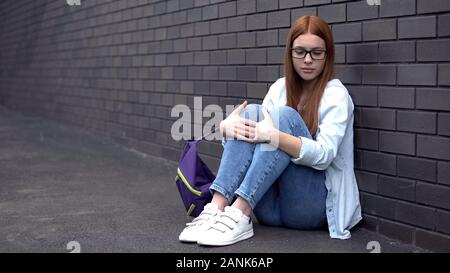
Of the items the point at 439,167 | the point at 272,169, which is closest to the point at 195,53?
the point at 272,169

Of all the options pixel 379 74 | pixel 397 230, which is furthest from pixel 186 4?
pixel 397 230

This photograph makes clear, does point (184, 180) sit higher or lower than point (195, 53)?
lower

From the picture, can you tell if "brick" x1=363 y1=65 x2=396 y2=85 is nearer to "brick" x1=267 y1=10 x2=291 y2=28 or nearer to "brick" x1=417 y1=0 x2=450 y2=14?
"brick" x1=417 y1=0 x2=450 y2=14

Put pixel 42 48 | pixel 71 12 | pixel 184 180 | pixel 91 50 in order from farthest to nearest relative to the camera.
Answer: pixel 42 48 < pixel 71 12 < pixel 91 50 < pixel 184 180

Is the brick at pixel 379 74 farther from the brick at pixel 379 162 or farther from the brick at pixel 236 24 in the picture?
the brick at pixel 236 24

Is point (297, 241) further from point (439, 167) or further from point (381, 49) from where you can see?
point (381, 49)

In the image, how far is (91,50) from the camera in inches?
282

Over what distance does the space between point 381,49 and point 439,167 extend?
68 centimetres

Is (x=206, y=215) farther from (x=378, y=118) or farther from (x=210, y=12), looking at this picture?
(x=210, y=12)

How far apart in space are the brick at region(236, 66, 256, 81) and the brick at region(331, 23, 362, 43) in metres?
0.95

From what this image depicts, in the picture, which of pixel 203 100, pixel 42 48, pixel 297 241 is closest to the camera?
pixel 297 241

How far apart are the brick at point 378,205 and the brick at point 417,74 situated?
Answer: 2.02 feet

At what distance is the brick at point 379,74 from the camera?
2.95 metres

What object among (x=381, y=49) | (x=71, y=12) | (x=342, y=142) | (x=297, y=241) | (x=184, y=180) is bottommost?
(x=297, y=241)
